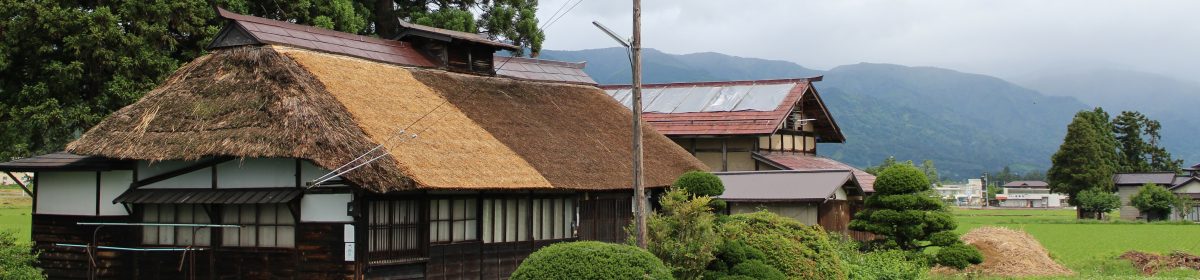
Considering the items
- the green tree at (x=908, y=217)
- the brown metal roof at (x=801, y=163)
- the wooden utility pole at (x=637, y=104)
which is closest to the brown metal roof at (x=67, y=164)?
the wooden utility pole at (x=637, y=104)

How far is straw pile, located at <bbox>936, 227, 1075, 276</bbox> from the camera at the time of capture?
2444 cm

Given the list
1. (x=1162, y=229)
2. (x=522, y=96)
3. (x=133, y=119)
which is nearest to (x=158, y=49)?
(x=133, y=119)

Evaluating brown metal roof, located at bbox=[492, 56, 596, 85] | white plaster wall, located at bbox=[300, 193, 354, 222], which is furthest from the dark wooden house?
brown metal roof, located at bbox=[492, 56, 596, 85]

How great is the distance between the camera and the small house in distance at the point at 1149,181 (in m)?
69.2

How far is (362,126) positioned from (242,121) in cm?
193

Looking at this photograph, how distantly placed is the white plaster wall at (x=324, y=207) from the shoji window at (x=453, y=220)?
1.97 meters

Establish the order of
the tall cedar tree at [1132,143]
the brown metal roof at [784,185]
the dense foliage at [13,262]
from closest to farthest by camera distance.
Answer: the dense foliage at [13,262] → the brown metal roof at [784,185] → the tall cedar tree at [1132,143]

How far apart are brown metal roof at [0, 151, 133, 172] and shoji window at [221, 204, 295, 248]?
2164mm

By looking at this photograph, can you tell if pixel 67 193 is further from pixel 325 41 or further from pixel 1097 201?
pixel 1097 201

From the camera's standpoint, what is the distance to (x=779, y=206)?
25953 mm

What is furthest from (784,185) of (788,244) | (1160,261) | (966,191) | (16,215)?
(966,191)

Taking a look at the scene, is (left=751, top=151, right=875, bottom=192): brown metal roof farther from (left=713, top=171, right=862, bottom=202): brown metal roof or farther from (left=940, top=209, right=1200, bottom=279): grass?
(left=940, top=209, right=1200, bottom=279): grass

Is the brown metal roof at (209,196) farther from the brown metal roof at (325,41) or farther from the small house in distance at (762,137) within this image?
the small house in distance at (762,137)

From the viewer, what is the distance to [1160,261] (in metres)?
25.4
